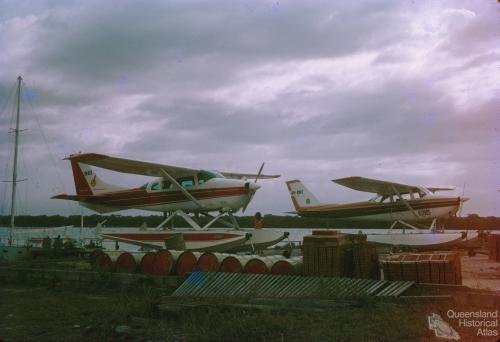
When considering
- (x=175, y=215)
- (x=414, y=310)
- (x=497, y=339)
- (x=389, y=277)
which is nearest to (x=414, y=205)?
(x=175, y=215)

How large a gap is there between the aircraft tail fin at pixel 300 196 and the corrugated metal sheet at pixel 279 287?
20378 mm

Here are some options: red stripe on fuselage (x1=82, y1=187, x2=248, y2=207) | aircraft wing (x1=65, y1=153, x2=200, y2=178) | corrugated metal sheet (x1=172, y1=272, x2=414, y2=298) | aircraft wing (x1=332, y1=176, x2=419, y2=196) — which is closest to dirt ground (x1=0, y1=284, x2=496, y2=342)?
corrugated metal sheet (x1=172, y1=272, x2=414, y2=298)

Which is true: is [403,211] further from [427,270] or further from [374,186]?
[427,270]

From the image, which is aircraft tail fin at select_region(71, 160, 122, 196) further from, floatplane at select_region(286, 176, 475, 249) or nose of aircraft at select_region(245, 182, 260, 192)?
floatplane at select_region(286, 176, 475, 249)

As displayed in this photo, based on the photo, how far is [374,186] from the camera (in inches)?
970

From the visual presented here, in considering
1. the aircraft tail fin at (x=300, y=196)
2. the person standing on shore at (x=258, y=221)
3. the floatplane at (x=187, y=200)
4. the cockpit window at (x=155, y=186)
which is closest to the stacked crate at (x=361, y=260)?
the floatplane at (x=187, y=200)

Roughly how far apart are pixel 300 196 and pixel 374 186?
6268mm

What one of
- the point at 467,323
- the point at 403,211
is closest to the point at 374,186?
the point at 403,211

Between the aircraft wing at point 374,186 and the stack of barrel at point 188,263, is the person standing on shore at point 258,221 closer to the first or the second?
the stack of barrel at point 188,263

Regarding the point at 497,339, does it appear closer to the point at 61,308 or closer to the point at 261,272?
the point at 261,272

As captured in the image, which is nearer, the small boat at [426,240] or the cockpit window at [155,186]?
the cockpit window at [155,186]

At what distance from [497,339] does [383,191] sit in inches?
795

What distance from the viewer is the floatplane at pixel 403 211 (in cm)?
2125

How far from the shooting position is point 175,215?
17781 mm
